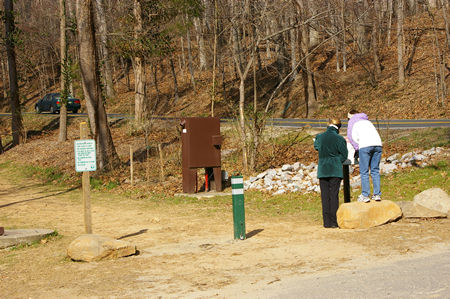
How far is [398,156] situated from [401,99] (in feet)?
48.0

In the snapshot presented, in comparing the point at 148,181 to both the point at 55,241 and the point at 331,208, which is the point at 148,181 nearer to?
the point at 55,241

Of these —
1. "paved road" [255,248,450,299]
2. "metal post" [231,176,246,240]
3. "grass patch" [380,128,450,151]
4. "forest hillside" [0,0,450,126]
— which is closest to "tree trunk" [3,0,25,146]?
"forest hillside" [0,0,450,126]

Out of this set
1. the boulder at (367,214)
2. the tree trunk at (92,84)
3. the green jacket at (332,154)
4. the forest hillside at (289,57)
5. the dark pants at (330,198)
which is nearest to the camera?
the boulder at (367,214)

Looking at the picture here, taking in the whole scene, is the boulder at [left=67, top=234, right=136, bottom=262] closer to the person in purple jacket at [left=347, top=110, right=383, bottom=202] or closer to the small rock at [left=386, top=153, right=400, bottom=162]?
the person in purple jacket at [left=347, top=110, right=383, bottom=202]

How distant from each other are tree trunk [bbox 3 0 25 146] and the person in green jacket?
76.2 ft

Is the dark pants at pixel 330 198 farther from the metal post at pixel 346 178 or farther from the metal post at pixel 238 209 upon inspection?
the metal post at pixel 238 209

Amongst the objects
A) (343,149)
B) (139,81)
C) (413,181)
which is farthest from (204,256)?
(139,81)

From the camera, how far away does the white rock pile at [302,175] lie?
1457 centimetres

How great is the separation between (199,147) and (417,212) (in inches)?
284

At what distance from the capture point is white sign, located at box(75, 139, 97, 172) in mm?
9414

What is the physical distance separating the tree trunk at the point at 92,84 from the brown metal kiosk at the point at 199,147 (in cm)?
559

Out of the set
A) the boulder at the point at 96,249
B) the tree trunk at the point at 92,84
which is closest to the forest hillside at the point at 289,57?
the tree trunk at the point at 92,84

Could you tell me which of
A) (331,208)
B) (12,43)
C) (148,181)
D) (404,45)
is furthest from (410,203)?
(404,45)

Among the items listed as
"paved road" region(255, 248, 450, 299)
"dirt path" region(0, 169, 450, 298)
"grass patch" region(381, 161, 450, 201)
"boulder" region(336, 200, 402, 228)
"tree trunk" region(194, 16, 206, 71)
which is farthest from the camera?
"tree trunk" region(194, 16, 206, 71)
